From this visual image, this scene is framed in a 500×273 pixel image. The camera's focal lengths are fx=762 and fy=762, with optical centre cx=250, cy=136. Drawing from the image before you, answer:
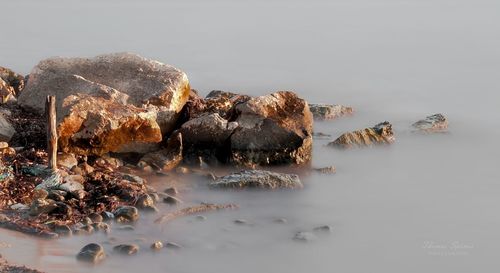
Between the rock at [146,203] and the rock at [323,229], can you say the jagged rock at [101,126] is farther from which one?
the rock at [323,229]

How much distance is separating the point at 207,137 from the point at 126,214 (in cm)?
395

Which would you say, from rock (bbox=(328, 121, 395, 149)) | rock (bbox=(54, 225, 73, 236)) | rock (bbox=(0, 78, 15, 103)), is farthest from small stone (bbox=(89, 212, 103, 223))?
rock (bbox=(328, 121, 395, 149))

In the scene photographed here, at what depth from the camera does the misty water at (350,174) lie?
10344 millimetres

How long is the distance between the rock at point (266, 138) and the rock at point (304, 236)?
3.73 metres

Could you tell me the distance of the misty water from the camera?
1034 cm

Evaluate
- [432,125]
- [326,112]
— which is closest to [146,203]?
[326,112]

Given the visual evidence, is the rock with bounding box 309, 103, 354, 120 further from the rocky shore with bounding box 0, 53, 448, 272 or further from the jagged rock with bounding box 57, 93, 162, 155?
the jagged rock with bounding box 57, 93, 162, 155

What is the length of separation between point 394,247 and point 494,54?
89.1 ft

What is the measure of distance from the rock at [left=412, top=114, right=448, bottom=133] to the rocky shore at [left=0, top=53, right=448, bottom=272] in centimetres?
194

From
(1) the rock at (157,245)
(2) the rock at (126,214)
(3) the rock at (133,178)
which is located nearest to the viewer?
(1) the rock at (157,245)

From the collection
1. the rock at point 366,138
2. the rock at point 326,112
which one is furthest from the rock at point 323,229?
the rock at point 326,112

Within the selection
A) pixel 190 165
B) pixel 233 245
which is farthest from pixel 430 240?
pixel 190 165

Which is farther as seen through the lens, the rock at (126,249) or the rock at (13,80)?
the rock at (13,80)

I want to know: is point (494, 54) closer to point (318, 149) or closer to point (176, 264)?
point (318, 149)
